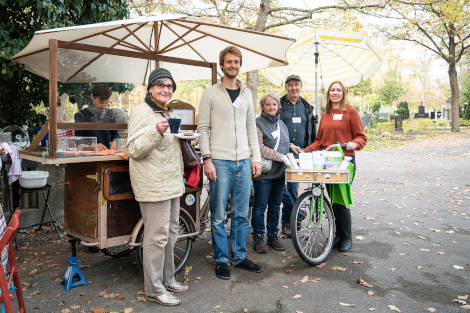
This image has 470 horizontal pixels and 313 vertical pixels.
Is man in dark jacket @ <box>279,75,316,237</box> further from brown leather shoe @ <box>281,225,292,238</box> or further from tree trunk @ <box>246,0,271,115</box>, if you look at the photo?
tree trunk @ <box>246,0,271,115</box>

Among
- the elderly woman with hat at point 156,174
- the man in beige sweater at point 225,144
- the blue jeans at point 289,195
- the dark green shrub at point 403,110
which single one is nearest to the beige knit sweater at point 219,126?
the man in beige sweater at point 225,144

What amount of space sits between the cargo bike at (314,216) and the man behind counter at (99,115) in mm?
2007

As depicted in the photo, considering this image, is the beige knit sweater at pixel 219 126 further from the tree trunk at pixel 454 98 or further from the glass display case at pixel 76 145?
the tree trunk at pixel 454 98

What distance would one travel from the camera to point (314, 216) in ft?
13.9

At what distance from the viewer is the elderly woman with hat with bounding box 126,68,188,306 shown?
304 centimetres

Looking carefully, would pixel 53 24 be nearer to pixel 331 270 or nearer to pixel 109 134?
pixel 109 134

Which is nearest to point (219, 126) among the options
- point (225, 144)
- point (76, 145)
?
point (225, 144)

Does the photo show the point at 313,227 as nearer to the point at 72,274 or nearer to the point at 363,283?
the point at 363,283

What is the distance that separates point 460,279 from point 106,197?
3.47 meters

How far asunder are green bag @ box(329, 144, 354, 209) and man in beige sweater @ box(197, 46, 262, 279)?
1079 mm

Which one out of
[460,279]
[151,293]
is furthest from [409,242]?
[151,293]

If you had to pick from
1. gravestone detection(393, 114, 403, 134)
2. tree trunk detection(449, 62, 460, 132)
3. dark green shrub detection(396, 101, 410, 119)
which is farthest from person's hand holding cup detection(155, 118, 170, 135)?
dark green shrub detection(396, 101, 410, 119)

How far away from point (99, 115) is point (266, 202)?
2.12 metres

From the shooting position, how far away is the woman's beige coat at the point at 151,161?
301 centimetres
